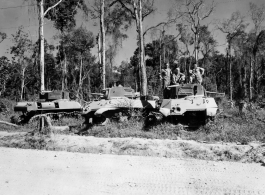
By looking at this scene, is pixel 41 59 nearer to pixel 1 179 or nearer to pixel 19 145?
pixel 19 145

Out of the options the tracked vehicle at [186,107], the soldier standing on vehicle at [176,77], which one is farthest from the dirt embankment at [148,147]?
the soldier standing on vehicle at [176,77]

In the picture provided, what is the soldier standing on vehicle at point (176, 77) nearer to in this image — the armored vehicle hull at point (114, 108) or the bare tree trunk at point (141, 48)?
the armored vehicle hull at point (114, 108)

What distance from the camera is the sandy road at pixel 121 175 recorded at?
5203 mm

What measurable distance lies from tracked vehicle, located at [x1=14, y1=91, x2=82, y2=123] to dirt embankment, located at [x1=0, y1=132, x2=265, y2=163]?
438 cm

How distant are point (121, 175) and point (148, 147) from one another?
231 cm

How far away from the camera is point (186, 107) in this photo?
1095 cm

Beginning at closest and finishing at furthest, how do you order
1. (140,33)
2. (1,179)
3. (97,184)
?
(97,184)
(1,179)
(140,33)

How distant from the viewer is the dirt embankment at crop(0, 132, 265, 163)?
24.5 ft

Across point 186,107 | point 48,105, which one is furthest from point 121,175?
point 48,105

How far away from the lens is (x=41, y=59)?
15.1 metres

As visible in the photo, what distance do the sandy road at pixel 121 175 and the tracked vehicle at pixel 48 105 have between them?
6513 millimetres

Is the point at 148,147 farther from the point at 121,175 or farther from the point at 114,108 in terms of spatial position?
the point at 114,108

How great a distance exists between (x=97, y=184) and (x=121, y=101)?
22.6 feet

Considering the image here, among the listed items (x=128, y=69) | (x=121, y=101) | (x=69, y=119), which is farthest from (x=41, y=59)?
(x=128, y=69)
